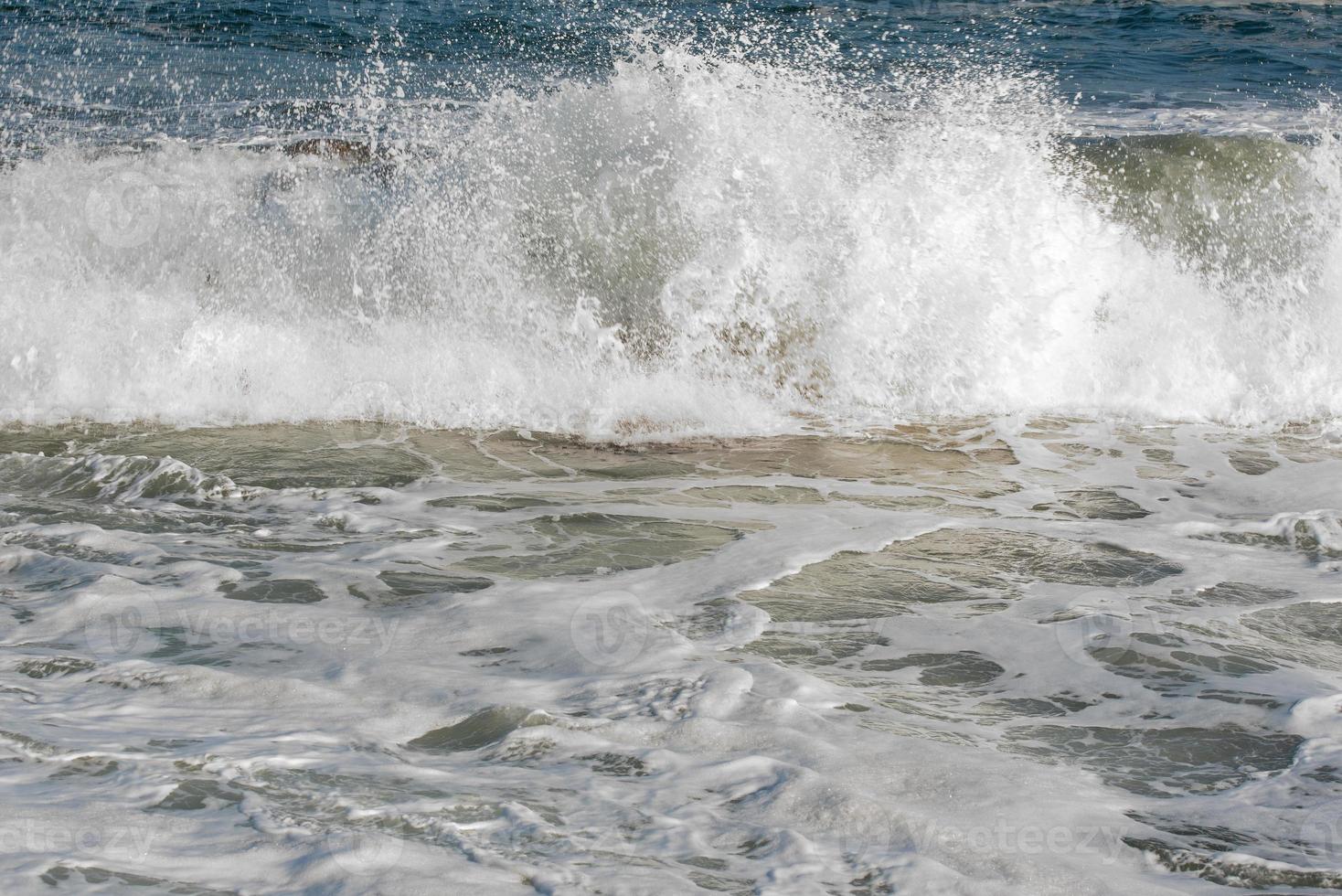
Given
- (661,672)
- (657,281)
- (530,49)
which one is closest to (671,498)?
(661,672)

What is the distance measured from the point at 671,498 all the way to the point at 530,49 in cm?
943

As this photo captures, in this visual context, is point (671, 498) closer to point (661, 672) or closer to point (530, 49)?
point (661, 672)

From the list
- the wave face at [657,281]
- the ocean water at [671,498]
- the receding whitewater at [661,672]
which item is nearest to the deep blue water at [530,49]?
the ocean water at [671,498]

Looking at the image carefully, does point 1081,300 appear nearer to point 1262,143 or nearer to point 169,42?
point 1262,143

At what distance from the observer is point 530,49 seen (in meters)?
12.2

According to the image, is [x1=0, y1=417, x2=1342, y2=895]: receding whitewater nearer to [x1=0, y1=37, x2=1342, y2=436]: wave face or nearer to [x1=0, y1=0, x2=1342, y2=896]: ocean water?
[x1=0, y1=0, x2=1342, y2=896]: ocean water

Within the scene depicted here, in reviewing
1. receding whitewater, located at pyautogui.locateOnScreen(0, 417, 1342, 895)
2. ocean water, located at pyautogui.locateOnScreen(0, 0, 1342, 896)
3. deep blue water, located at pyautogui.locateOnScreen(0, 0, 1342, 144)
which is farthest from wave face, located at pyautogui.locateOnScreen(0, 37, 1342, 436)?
deep blue water, located at pyautogui.locateOnScreen(0, 0, 1342, 144)

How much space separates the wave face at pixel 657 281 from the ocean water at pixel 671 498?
0.09 feet

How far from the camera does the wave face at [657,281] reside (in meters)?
5.30

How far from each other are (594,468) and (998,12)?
40.3ft

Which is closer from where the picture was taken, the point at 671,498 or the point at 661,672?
the point at 661,672

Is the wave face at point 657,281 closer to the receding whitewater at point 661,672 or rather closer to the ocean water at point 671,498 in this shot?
the ocean water at point 671,498

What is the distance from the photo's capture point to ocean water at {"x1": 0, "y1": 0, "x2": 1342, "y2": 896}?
1.88 metres

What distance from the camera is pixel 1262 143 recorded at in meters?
7.33
